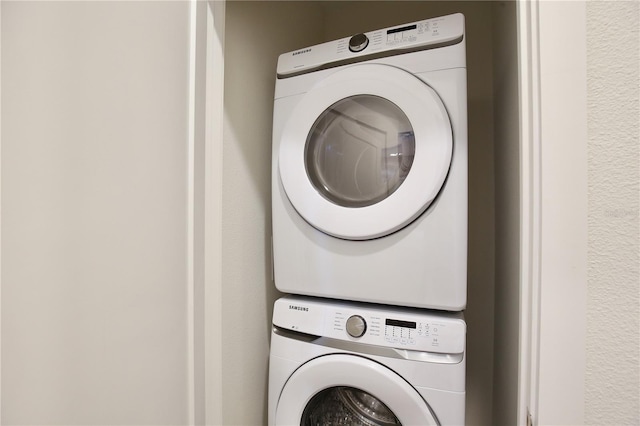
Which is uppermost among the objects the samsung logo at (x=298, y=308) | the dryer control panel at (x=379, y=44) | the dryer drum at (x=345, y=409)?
the dryer control panel at (x=379, y=44)

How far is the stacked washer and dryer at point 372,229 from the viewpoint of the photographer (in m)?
0.91

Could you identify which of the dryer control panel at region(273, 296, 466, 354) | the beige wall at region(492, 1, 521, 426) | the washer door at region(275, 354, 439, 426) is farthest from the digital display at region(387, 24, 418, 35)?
the washer door at region(275, 354, 439, 426)

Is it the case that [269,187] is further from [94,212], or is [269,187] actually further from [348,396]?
[348,396]

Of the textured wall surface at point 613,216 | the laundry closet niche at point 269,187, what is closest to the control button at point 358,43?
the laundry closet niche at point 269,187

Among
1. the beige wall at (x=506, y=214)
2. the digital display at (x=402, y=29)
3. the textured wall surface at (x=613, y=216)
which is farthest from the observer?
the digital display at (x=402, y=29)

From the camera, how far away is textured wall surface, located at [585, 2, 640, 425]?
1.79 ft

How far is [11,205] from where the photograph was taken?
1.87 ft

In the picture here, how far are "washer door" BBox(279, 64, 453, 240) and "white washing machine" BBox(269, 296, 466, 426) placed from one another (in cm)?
26

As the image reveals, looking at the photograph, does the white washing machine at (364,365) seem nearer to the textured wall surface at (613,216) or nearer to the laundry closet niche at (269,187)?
the laundry closet niche at (269,187)

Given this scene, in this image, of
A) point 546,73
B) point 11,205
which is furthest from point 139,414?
point 546,73

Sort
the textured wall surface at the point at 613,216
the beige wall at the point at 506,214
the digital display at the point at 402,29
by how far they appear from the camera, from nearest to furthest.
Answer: the textured wall surface at the point at 613,216, the beige wall at the point at 506,214, the digital display at the point at 402,29

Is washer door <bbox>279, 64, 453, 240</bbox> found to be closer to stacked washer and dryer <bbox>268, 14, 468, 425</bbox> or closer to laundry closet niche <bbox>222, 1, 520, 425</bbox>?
stacked washer and dryer <bbox>268, 14, 468, 425</bbox>

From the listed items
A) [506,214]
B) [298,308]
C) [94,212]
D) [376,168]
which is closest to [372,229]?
[376,168]

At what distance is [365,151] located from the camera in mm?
1054
